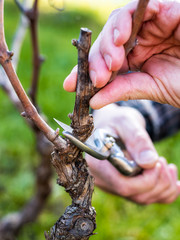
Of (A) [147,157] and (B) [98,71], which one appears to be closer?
(B) [98,71]

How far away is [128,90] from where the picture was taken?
104cm

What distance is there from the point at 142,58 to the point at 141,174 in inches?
28.2

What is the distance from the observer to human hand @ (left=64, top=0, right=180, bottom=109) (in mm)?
920

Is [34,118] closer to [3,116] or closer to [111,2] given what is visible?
[3,116]

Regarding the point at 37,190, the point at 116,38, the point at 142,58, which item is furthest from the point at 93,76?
the point at 37,190

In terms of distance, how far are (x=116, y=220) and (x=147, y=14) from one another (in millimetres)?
1748

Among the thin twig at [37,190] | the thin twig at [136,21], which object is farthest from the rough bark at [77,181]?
the thin twig at [37,190]

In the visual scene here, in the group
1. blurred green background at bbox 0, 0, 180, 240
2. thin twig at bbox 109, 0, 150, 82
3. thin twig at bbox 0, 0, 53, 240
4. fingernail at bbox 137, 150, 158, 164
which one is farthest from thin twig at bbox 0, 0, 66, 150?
blurred green background at bbox 0, 0, 180, 240

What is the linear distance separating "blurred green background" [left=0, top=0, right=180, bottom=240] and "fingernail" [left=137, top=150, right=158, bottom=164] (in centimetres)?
85

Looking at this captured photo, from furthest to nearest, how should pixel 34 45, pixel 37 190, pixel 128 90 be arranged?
1. pixel 37 190
2. pixel 34 45
3. pixel 128 90

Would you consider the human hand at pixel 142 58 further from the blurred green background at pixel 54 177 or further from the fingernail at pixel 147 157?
the blurred green background at pixel 54 177

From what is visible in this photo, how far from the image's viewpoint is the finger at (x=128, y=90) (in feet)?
3.23

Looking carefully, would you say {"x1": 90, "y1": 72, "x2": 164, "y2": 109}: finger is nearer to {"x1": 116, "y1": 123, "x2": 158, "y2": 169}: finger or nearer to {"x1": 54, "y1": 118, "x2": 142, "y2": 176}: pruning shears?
{"x1": 54, "y1": 118, "x2": 142, "y2": 176}: pruning shears

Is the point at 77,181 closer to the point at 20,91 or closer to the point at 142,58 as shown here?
the point at 20,91
